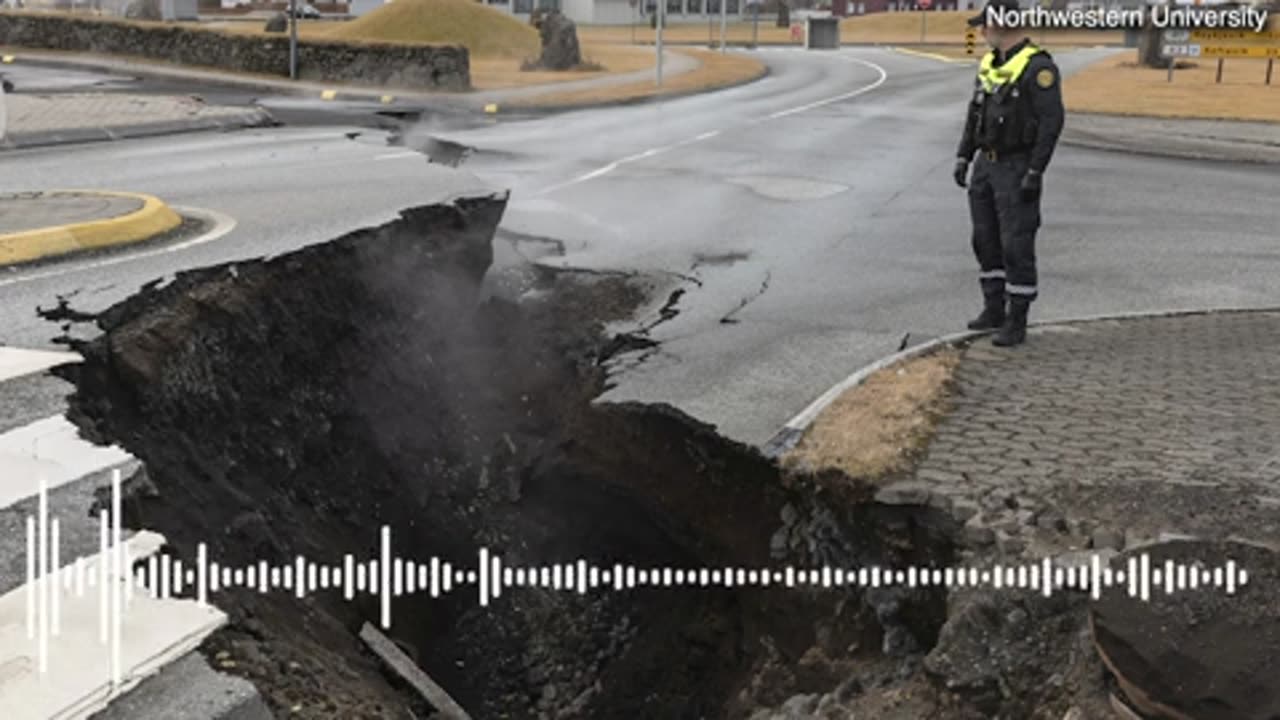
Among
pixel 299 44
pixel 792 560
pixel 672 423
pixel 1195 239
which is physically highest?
pixel 299 44

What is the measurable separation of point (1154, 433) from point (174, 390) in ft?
15.7

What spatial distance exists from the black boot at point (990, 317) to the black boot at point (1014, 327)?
320 mm

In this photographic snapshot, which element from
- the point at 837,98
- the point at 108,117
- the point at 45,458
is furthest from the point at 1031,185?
the point at 837,98

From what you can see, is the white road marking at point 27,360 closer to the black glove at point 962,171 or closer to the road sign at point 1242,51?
the black glove at point 962,171

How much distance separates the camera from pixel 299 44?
25.5m

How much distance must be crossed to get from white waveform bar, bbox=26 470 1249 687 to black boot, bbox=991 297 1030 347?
2.37 metres

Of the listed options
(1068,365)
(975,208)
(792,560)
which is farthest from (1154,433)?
(975,208)

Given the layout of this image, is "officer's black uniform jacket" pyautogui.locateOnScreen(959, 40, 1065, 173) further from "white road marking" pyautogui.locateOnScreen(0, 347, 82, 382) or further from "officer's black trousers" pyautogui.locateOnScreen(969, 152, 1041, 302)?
"white road marking" pyautogui.locateOnScreen(0, 347, 82, 382)

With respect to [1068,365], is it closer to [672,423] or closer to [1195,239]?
[672,423]

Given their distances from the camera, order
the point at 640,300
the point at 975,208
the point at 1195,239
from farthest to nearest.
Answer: the point at 1195,239 → the point at 640,300 → the point at 975,208

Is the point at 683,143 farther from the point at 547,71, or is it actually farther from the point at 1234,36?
the point at 1234,36

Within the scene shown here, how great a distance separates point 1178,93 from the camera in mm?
24969

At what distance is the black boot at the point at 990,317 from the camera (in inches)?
293

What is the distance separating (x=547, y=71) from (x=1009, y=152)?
81.9ft
